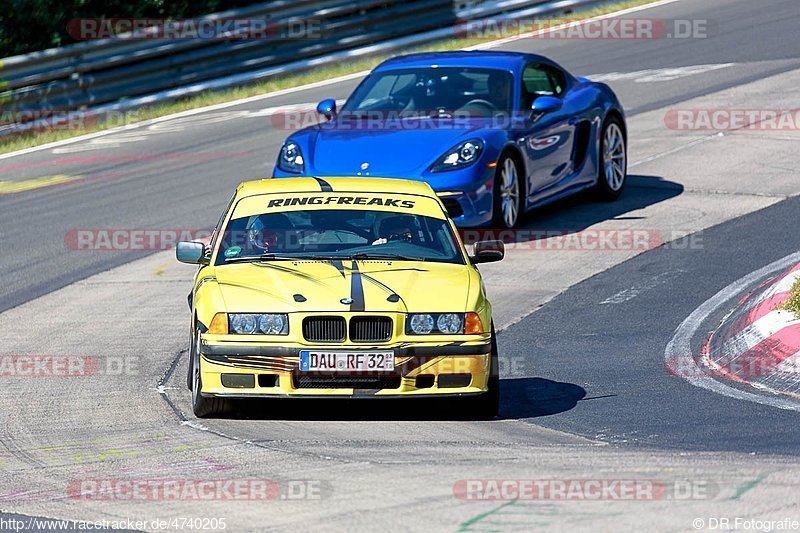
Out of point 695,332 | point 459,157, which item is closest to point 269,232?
point 695,332

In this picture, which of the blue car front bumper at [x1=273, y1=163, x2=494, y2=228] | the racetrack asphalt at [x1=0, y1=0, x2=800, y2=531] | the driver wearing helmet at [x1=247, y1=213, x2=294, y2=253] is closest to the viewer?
the racetrack asphalt at [x1=0, y1=0, x2=800, y2=531]

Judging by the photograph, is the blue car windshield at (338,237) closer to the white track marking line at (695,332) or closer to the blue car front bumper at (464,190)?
the white track marking line at (695,332)

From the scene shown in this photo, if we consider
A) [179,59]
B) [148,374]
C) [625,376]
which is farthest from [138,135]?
[625,376]

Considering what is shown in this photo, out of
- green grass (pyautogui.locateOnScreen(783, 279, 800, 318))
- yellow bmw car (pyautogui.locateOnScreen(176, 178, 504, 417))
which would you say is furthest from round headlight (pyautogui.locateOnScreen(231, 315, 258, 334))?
green grass (pyautogui.locateOnScreen(783, 279, 800, 318))

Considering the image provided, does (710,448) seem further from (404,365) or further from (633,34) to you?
(633,34)

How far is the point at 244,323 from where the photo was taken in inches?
329

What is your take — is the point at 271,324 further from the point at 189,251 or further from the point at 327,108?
the point at 327,108

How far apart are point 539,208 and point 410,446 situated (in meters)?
7.94

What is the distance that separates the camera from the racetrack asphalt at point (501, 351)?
6617 mm

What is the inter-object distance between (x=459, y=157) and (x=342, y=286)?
5303 mm

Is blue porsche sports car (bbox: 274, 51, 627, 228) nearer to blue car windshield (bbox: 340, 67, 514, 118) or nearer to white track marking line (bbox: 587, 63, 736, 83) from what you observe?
blue car windshield (bbox: 340, 67, 514, 118)

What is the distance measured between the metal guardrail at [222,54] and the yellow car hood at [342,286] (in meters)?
12.4

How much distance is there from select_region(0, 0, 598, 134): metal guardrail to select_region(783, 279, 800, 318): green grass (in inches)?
514

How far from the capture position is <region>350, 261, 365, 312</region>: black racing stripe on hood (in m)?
8.34
